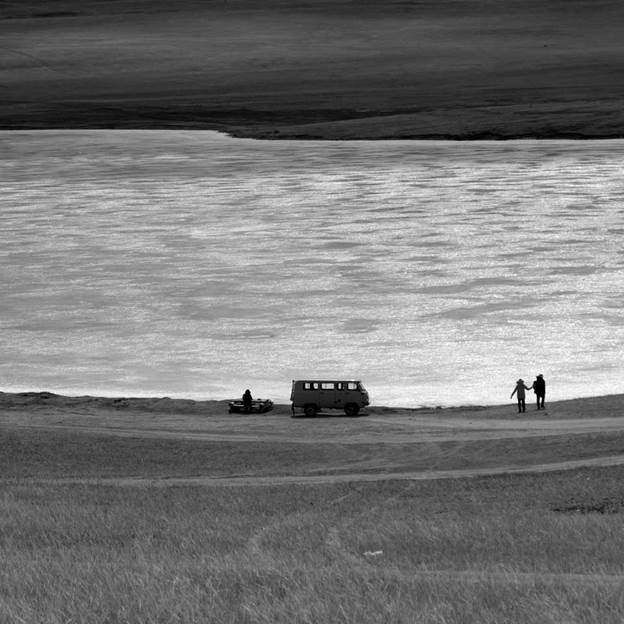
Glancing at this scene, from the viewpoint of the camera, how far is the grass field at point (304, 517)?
7.27m

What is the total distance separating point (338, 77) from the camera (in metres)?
161

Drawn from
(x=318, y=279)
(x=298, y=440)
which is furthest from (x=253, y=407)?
(x=318, y=279)

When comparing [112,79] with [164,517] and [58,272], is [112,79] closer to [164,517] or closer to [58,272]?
[58,272]

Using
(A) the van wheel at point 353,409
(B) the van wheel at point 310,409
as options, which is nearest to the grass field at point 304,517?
(A) the van wheel at point 353,409

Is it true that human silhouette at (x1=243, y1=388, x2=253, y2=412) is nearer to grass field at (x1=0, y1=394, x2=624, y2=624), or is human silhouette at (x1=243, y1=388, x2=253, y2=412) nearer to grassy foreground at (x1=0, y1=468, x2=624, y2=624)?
grass field at (x1=0, y1=394, x2=624, y2=624)

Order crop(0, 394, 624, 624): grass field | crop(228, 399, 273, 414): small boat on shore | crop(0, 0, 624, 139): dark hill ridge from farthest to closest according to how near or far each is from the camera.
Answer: crop(0, 0, 624, 139): dark hill ridge
crop(228, 399, 273, 414): small boat on shore
crop(0, 394, 624, 624): grass field

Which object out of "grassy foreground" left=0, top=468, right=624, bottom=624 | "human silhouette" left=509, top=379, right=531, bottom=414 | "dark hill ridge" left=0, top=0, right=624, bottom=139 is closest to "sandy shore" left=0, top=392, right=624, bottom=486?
"human silhouette" left=509, top=379, right=531, bottom=414

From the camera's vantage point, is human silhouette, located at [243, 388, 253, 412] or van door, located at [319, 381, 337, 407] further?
van door, located at [319, 381, 337, 407]

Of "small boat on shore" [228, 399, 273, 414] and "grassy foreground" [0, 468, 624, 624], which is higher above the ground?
"small boat on shore" [228, 399, 273, 414]

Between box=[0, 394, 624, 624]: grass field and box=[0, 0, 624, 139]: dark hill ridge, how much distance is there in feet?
261

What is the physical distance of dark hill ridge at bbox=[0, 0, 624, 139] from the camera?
370ft

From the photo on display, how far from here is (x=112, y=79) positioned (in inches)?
6634

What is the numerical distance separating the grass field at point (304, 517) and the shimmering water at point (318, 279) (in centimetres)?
344

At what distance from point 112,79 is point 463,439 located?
150 meters
